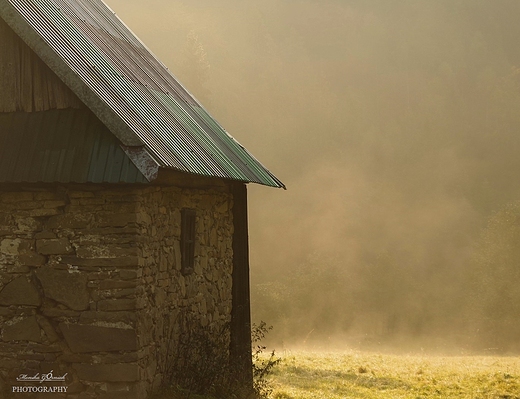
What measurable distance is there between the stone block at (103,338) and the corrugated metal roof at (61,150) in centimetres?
154

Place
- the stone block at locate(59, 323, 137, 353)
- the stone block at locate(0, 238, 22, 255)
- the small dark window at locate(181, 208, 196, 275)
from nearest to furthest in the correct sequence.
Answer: the stone block at locate(59, 323, 137, 353), the stone block at locate(0, 238, 22, 255), the small dark window at locate(181, 208, 196, 275)

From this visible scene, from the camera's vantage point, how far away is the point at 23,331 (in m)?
8.45

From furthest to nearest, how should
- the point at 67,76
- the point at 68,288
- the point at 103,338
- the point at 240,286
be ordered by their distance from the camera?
the point at 240,286
the point at 68,288
the point at 103,338
the point at 67,76

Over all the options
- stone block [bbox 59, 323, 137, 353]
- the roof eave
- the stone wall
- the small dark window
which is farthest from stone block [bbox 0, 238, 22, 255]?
the small dark window

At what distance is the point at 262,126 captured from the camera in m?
67.7

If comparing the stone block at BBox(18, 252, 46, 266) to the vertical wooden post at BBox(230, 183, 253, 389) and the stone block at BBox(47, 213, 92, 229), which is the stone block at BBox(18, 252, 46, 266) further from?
the vertical wooden post at BBox(230, 183, 253, 389)

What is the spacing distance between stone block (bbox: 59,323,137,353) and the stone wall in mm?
10

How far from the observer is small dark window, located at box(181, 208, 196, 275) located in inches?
384

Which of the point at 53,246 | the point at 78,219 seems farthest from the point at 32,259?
the point at 78,219

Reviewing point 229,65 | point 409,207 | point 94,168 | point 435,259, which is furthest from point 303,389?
point 229,65

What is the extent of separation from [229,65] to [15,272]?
67419mm

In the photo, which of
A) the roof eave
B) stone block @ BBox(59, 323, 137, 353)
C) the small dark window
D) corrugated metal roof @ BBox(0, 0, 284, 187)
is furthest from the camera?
the small dark window

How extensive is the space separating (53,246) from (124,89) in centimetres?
203

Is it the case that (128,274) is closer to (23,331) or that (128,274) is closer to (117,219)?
(117,219)
